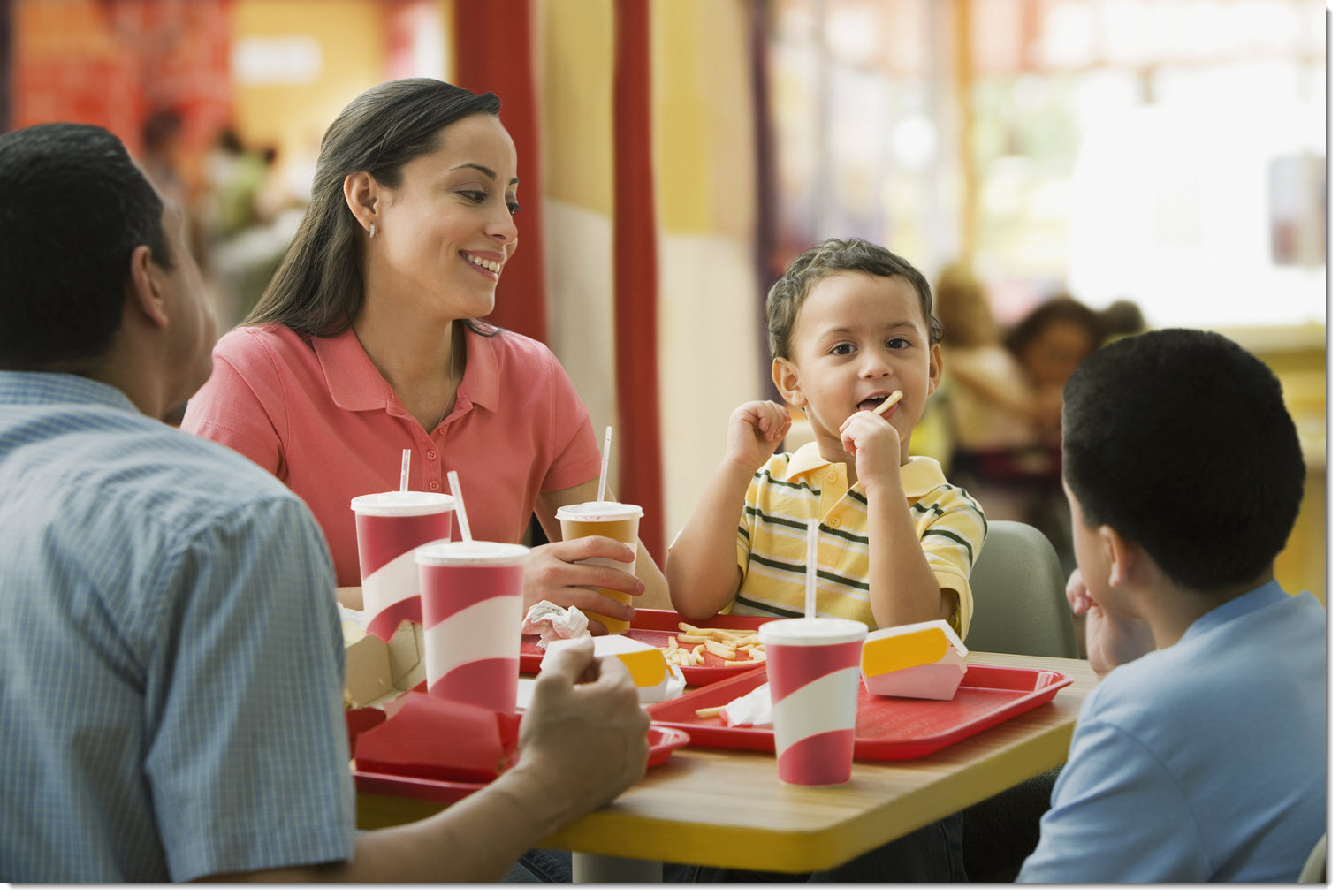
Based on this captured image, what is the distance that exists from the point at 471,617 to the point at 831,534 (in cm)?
64

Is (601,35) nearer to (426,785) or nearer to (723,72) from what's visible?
(723,72)

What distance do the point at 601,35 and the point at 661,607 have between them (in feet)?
6.29

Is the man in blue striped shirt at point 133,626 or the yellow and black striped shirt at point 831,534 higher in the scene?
the man in blue striped shirt at point 133,626

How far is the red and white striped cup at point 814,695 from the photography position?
3.09 feet

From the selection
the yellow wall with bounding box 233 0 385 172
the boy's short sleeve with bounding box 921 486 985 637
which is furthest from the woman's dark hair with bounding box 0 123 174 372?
the yellow wall with bounding box 233 0 385 172

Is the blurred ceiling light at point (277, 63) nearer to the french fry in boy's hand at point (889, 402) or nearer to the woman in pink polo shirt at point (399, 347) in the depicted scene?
the woman in pink polo shirt at point (399, 347)

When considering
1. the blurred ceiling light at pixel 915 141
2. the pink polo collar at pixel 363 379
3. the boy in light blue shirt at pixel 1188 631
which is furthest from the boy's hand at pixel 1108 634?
the blurred ceiling light at pixel 915 141

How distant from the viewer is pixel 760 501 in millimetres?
1724

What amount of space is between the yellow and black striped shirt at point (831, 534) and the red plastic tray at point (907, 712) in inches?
9.2

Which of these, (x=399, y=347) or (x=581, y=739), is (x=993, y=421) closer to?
(x=399, y=347)

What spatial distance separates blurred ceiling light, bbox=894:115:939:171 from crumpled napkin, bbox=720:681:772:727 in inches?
108

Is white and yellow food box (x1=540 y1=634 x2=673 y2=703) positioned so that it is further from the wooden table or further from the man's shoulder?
the man's shoulder

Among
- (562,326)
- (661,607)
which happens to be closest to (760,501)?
(661,607)

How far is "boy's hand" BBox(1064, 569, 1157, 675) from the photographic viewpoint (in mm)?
1055
